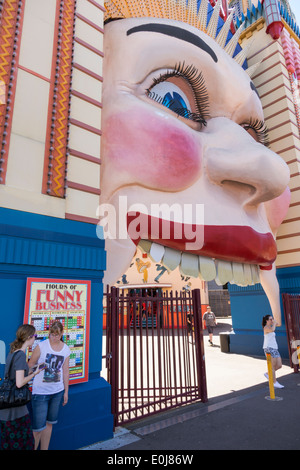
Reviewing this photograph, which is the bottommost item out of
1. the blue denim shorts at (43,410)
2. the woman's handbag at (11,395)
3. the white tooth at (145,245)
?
the blue denim shorts at (43,410)

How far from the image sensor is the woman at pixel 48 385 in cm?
282

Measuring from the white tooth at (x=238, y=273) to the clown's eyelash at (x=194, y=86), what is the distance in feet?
9.66

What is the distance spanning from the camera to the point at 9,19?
12.2ft

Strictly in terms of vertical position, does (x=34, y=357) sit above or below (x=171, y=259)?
below

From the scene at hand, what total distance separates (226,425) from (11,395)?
9.66 ft

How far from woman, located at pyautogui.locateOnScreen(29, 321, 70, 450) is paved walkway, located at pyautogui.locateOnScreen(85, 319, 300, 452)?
2.51 ft

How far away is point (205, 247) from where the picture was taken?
5.15 meters

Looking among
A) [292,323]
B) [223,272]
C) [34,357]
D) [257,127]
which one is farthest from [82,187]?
[292,323]

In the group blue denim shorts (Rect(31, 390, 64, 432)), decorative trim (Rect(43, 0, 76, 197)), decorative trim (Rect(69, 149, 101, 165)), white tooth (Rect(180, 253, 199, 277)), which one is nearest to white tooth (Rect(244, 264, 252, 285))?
white tooth (Rect(180, 253, 199, 277))

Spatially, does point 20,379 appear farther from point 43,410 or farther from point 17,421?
point 43,410

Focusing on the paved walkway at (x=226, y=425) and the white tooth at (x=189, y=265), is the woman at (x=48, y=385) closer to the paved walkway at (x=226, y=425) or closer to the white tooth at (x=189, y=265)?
the paved walkway at (x=226, y=425)

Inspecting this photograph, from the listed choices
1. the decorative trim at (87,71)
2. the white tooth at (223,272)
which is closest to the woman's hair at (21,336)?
the decorative trim at (87,71)

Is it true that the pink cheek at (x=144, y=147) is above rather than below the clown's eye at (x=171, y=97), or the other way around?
below

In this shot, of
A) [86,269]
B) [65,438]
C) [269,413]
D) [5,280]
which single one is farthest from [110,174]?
[269,413]
